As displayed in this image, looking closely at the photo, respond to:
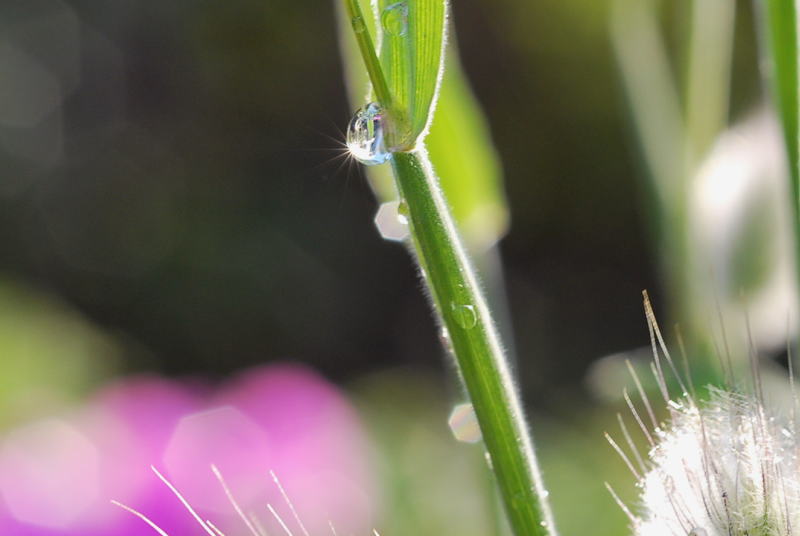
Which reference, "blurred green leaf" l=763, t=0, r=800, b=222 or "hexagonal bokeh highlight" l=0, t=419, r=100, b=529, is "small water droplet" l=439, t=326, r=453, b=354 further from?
"hexagonal bokeh highlight" l=0, t=419, r=100, b=529

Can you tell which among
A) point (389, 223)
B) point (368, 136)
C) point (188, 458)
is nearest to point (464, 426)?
point (389, 223)

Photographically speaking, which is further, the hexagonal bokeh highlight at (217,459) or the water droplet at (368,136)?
the hexagonal bokeh highlight at (217,459)

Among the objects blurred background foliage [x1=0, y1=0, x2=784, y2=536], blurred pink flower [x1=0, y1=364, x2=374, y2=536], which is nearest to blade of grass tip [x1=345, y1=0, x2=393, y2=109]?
blurred pink flower [x1=0, y1=364, x2=374, y2=536]

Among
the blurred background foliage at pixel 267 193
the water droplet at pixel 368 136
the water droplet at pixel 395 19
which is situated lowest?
the water droplet at pixel 368 136

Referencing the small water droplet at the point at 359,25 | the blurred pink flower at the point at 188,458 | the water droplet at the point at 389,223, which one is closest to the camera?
the small water droplet at the point at 359,25

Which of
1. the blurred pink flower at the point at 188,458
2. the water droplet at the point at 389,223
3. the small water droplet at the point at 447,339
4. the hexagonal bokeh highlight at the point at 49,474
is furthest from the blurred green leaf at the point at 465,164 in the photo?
the hexagonal bokeh highlight at the point at 49,474

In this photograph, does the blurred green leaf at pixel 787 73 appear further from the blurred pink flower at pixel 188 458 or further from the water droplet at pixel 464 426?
the blurred pink flower at pixel 188 458

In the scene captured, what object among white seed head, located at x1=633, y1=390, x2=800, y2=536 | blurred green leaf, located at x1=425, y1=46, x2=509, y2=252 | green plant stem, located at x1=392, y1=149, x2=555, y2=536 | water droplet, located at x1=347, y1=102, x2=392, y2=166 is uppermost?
blurred green leaf, located at x1=425, y1=46, x2=509, y2=252
